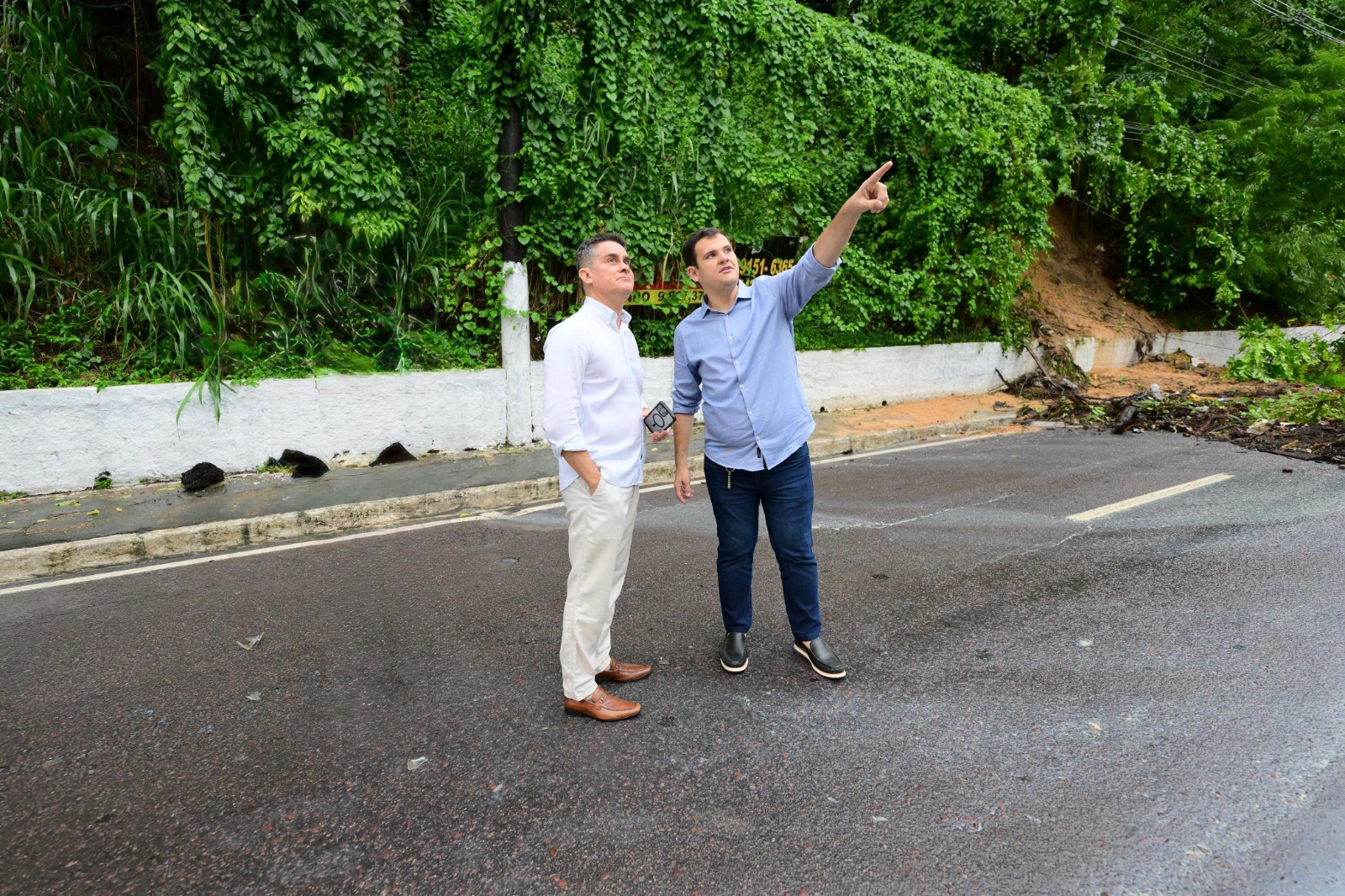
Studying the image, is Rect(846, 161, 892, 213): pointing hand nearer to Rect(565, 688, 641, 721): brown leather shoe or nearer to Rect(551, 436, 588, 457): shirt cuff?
Rect(551, 436, 588, 457): shirt cuff

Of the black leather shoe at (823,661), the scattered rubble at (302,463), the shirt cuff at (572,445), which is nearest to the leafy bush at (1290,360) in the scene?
the black leather shoe at (823,661)

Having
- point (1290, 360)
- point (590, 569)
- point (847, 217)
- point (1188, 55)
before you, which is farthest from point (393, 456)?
point (1188, 55)

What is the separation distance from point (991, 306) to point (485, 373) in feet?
30.7

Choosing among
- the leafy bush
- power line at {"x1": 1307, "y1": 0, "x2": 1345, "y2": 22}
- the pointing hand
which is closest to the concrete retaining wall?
the pointing hand

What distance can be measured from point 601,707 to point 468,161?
811 centimetres

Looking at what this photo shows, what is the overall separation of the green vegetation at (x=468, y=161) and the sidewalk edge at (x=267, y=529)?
2075 millimetres

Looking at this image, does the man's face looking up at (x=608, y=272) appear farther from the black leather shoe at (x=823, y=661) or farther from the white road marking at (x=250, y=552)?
the white road marking at (x=250, y=552)

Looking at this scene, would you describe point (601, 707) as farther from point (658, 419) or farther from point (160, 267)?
point (160, 267)

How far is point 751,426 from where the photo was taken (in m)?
3.69

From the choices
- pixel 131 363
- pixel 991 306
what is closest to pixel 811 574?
pixel 131 363

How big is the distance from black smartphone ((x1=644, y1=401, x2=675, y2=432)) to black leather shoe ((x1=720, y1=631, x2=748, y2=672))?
1073 millimetres

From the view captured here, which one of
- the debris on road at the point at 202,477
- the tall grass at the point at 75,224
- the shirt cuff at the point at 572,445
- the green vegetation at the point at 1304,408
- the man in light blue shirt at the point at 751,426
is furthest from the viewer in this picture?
the green vegetation at the point at 1304,408

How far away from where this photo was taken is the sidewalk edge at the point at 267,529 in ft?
18.6

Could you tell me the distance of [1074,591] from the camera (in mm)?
4836
